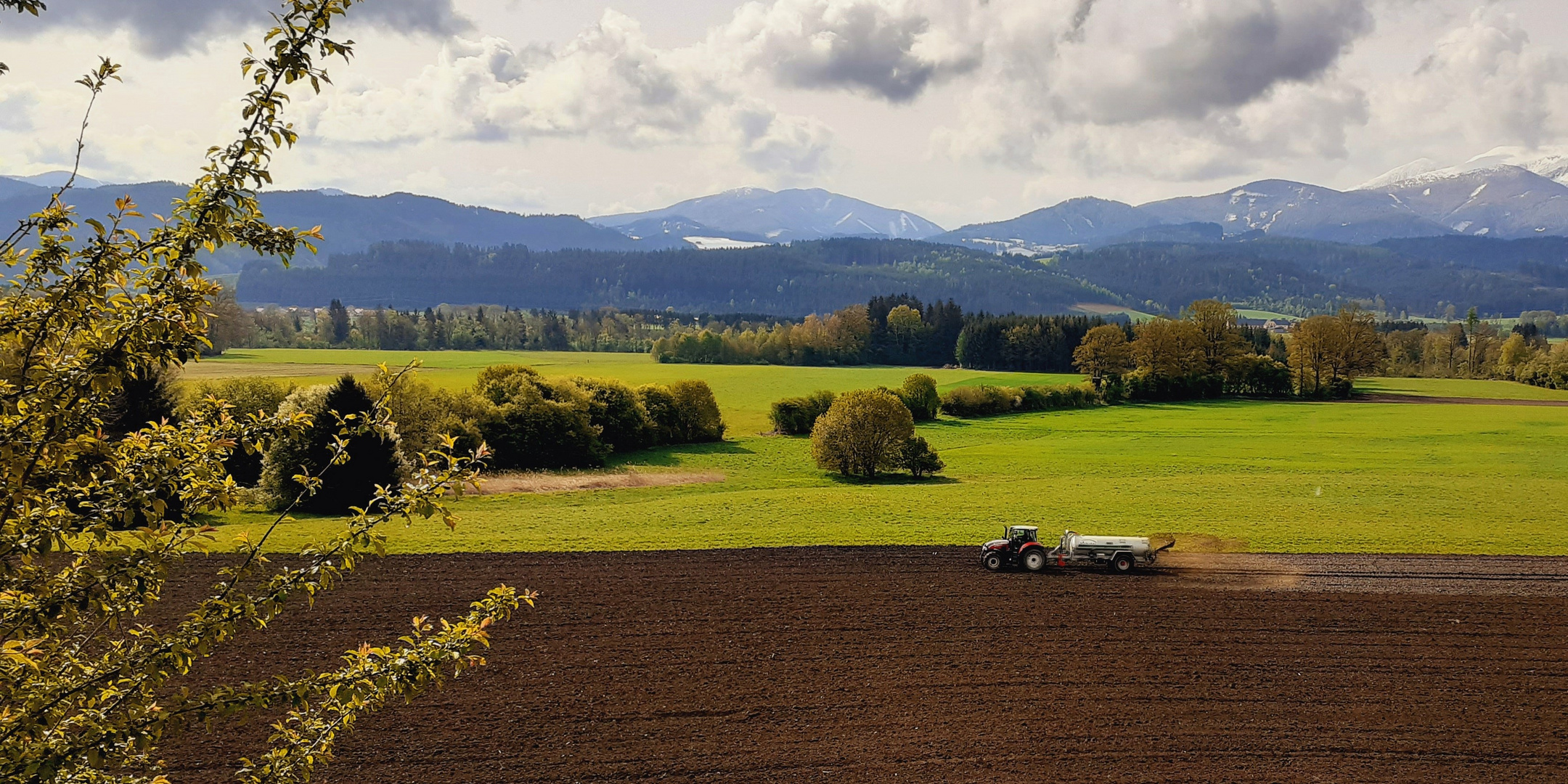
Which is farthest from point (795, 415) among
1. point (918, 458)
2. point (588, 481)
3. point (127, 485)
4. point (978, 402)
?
point (127, 485)

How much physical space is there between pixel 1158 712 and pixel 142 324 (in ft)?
59.2

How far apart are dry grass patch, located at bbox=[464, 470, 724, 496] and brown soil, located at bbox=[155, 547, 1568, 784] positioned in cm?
1946

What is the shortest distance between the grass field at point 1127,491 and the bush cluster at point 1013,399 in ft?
12.4

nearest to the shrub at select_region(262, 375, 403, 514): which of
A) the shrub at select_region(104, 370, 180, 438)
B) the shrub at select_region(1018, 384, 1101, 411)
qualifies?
the shrub at select_region(104, 370, 180, 438)

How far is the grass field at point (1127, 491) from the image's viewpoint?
33344 millimetres

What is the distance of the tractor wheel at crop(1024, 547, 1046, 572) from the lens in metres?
28.1

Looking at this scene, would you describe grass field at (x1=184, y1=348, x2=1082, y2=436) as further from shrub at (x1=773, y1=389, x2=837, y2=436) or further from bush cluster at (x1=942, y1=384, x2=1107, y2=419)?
bush cluster at (x1=942, y1=384, x2=1107, y2=419)

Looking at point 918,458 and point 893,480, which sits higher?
point 918,458

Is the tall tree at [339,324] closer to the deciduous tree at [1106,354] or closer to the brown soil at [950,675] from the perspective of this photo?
the deciduous tree at [1106,354]

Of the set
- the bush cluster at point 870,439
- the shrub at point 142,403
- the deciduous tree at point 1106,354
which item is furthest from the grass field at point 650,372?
the shrub at point 142,403

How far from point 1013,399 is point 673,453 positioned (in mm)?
43287

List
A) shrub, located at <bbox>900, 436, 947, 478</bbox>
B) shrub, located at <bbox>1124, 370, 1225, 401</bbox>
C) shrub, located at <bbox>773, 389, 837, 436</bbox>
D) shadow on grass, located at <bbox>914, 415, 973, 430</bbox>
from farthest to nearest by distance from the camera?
shrub, located at <bbox>1124, 370, 1225, 401</bbox>, shadow on grass, located at <bbox>914, 415, 973, 430</bbox>, shrub, located at <bbox>773, 389, 837, 436</bbox>, shrub, located at <bbox>900, 436, 947, 478</bbox>

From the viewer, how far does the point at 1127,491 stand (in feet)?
151

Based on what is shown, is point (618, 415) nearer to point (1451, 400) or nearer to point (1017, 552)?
point (1017, 552)
